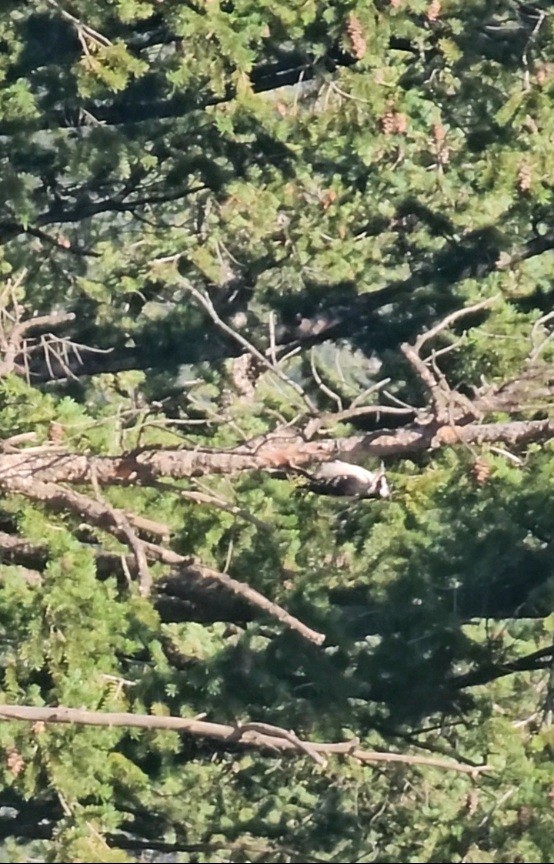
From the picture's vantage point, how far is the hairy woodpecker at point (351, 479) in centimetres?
559

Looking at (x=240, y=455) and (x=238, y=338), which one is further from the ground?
(x=238, y=338)

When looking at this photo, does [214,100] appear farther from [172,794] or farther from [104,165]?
[172,794]

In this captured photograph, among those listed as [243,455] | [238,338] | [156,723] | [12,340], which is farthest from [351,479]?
[12,340]

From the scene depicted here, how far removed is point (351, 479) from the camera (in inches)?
220

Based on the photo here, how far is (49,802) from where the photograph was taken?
17.8 ft

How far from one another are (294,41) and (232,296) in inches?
99.3

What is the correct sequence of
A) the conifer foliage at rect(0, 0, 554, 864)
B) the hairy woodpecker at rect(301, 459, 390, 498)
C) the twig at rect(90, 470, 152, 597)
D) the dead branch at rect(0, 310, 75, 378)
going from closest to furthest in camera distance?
the conifer foliage at rect(0, 0, 554, 864), the twig at rect(90, 470, 152, 597), the hairy woodpecker at rect(301, 459, 390, 498), the dead branch at rect(0, 310, 75, 378)

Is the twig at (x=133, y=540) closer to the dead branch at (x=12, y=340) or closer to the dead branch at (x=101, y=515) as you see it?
the dead branch at (x=101, y=515)

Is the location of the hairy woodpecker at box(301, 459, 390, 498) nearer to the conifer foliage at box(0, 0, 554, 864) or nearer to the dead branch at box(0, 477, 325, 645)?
the conifer foliage at box(0, 0, 554, 864)

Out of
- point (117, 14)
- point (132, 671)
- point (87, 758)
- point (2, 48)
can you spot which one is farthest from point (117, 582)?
point (2, 48)

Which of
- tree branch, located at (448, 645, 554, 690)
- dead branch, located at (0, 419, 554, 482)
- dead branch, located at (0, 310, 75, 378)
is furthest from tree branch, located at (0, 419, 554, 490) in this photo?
tree branch, located at (448, 645, 554, 690)

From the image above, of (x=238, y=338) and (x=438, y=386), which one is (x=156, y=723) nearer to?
(x=238, y=338)

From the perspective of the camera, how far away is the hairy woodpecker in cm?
559

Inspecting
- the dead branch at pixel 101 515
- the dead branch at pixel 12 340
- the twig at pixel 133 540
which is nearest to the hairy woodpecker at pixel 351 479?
the dead branch at pixel 101 515
